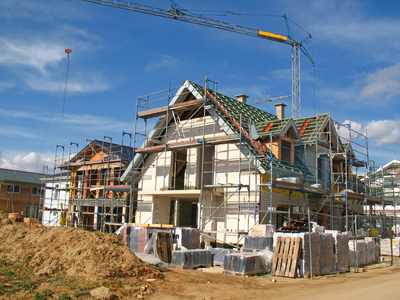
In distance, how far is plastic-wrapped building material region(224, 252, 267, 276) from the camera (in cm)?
1316

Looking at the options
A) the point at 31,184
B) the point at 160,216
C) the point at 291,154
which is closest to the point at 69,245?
the point at 160,216

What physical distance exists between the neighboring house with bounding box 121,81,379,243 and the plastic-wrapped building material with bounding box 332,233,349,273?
2902mm

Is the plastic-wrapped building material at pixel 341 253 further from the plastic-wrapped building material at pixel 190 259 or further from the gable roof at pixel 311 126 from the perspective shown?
the gable roof at pixel 311 126

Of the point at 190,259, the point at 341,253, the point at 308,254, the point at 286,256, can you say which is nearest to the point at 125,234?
the point at 190,259

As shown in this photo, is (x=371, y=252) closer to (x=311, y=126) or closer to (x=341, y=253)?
(x=341, y=253)

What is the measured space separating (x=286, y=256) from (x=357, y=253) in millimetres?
4883

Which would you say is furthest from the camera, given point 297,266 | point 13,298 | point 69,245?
point 297,266

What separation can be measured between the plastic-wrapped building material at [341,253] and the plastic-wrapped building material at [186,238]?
5.94m

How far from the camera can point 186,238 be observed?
672 inches

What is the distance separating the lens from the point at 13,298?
8773 mm

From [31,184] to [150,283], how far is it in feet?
121

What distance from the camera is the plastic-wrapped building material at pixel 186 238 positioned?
1692 cm

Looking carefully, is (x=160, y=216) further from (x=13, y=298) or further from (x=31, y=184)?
(x=31, y=184)

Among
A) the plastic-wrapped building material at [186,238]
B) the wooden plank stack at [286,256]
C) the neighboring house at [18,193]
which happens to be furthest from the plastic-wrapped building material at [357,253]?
the neighboring house at [18,193]
